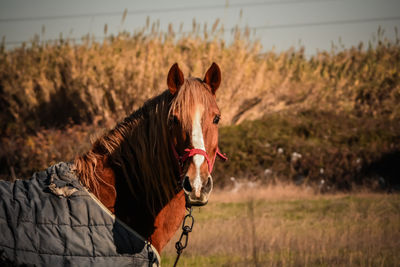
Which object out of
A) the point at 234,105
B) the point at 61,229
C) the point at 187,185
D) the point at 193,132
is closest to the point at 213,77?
the point at 193,132

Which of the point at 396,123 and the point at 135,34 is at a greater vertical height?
the point at 135,34

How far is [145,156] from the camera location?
7.97ft

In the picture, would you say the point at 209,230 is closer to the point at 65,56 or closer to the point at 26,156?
the point at 26,156

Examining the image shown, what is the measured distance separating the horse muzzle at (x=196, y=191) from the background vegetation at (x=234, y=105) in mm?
9496

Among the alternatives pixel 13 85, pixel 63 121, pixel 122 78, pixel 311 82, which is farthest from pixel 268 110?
pixel 13 85

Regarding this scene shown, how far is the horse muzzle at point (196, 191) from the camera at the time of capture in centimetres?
204

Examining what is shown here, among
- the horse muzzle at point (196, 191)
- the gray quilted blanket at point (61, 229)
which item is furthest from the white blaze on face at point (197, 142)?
the gray quilted blanket at point (61, 229)

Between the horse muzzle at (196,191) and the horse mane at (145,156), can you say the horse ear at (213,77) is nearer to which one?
the horse mane at (145,156)

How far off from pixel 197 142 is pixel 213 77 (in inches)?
21.3

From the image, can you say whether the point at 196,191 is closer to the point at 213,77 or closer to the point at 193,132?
the point at 193,132

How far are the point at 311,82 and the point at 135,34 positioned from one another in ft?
25.8

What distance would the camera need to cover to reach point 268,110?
16.1m

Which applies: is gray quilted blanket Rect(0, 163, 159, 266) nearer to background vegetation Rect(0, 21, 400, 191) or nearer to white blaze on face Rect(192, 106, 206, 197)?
white blaze on face Rect(192, 106, 206, 197)

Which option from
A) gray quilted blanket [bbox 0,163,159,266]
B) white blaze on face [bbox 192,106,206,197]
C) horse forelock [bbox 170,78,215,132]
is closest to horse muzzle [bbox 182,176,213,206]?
white blaze on face [bbox 192,106,206,197]
